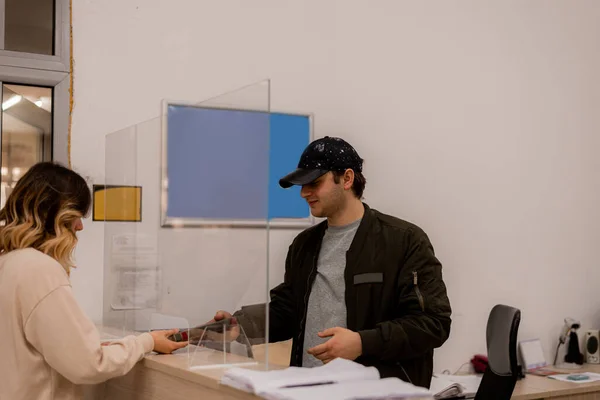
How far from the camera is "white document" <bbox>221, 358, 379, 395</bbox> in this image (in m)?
1.56

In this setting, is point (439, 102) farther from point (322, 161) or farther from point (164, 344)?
point (164, 344)

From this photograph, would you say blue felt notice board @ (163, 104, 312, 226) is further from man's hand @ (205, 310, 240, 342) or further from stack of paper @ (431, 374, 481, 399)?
stack of paper @ (431, 374, 481, 399)

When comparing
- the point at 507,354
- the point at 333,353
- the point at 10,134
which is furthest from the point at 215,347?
the point at 10,134

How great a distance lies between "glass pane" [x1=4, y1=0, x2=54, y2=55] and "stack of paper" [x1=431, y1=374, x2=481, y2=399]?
6.68 feet

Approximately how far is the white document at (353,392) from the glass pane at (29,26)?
191 centimetres

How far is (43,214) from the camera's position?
1874 millimetres

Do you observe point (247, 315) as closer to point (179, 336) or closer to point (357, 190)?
point (179, 336)

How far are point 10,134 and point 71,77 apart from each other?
0.32m

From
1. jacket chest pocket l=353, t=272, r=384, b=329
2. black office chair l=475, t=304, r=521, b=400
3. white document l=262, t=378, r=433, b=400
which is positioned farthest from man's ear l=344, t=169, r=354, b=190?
white document l=262, t=378, r=433, b=400

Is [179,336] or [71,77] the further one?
[71,77]

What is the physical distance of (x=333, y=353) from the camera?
2.08m

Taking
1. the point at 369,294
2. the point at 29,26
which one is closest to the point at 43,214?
the point at 369,294

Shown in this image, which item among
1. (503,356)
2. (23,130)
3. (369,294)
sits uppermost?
(23,130)

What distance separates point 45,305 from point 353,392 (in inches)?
30.6
